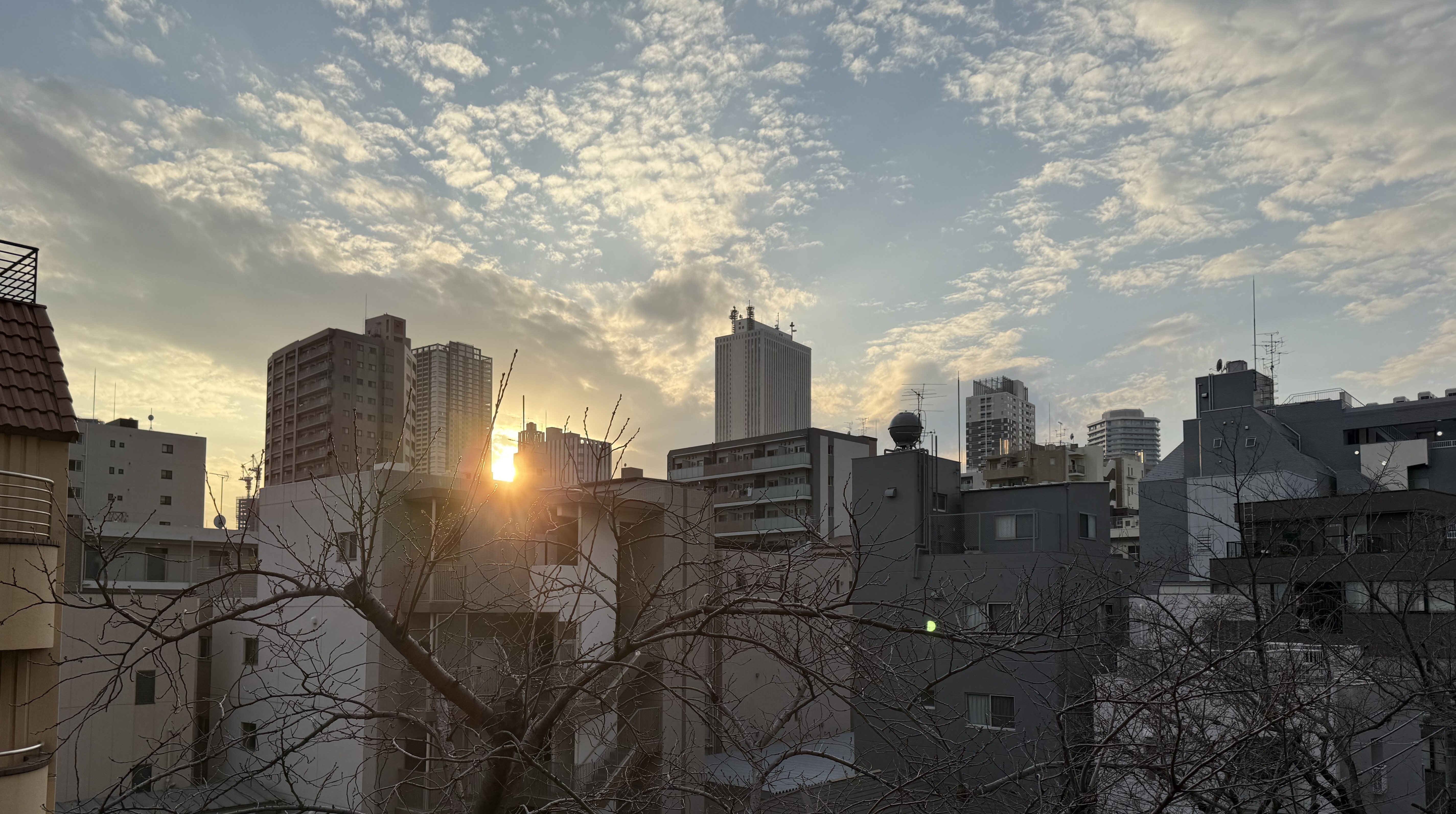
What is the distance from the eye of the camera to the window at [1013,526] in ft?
75.9

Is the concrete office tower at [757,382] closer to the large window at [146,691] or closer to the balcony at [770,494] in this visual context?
the balcony at [770,494]

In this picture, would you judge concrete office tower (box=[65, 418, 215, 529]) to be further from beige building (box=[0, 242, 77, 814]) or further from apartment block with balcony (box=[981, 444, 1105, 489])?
apartment block with balcony (box=[981, 444, 1105, 489])

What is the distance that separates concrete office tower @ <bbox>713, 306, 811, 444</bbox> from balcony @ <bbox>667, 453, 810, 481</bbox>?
119 metres

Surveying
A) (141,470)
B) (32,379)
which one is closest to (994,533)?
(32,379)

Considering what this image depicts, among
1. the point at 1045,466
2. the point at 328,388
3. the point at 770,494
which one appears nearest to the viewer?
the point at 770,494

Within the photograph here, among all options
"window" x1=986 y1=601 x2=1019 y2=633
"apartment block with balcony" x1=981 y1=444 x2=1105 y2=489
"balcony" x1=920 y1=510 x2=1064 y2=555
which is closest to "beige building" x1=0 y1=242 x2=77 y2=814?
"window" x1=986 y1=601 x2=1019 y2=633

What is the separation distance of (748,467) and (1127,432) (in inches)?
5477

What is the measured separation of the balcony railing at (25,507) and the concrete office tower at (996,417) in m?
152

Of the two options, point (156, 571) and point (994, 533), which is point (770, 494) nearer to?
point (994, 533)

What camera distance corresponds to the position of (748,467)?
62.5m

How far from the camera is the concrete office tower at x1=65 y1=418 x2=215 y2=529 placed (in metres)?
52.6

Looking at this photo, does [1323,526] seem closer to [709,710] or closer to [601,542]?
[709,710]

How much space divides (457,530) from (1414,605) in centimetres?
2146

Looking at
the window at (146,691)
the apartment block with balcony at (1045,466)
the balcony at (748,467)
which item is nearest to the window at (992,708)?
the window at (146,691)
